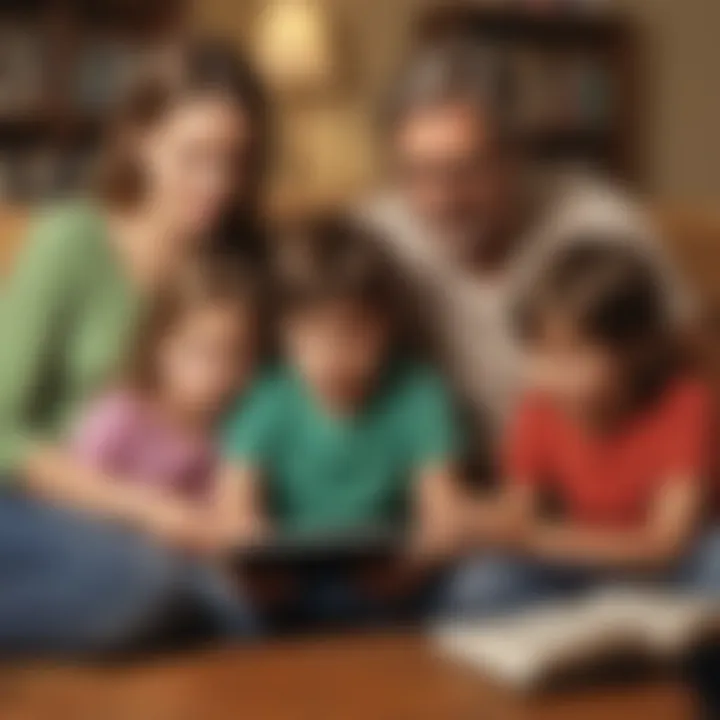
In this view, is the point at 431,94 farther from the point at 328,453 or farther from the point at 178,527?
the point at 178,527

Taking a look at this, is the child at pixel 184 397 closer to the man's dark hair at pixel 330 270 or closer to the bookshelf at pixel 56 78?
the man's dark hair at pixel 330 270

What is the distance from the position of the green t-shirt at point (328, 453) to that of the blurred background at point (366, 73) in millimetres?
757

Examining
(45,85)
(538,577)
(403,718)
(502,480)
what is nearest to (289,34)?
(45,85)

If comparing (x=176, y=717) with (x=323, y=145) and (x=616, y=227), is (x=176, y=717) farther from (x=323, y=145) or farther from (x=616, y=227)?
(x=323, y=145)

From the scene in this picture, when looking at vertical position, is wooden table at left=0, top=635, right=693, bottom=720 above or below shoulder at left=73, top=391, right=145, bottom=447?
below

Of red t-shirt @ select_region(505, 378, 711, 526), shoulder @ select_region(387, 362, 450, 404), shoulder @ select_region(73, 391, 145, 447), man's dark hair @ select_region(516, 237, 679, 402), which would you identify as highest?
man's dark hair @ select_region(516, 237, 679, 402)

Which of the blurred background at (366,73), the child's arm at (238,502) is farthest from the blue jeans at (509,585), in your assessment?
the blurred background at (366,73)

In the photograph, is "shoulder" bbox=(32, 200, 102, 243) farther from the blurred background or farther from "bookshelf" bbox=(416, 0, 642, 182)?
"bookshelf" bbox=(416, 0, 642, 182)

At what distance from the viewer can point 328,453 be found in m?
1.09

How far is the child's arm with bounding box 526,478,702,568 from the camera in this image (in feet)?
3.42

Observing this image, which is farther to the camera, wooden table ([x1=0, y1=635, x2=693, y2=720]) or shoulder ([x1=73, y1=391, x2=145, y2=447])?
shoulder ([x1=73, y1=391, x2=145, y2=447])

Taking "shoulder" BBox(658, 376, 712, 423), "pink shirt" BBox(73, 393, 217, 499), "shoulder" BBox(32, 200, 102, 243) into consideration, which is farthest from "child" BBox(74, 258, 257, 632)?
"shoulder" BBox(658, 376, 712, 423)

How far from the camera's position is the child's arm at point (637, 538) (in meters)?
1.04

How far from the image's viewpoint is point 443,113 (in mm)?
1187
